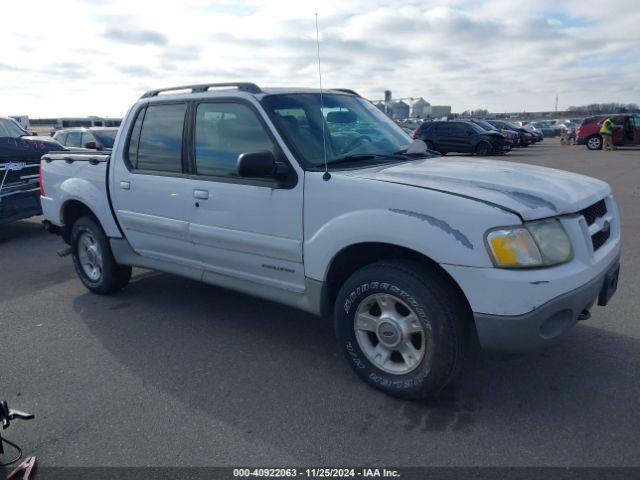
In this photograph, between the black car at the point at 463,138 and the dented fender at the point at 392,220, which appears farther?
the black car at the point at 463,138

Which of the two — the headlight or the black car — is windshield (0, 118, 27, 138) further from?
the black car

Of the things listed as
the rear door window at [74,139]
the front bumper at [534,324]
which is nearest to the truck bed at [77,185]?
the front bumper at [534,324]

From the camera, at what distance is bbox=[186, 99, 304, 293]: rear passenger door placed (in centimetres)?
360

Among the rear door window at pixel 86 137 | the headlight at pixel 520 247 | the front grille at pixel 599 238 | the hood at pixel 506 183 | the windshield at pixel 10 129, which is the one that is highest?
the windshield at pixel 10 129

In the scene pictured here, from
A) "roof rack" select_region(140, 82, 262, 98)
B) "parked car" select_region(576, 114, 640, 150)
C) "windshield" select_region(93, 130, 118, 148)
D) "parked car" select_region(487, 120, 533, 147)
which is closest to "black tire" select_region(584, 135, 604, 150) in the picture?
"parked car" select_region(576, 114, 640, 150)

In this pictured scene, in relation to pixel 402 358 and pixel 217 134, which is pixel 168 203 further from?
pixel 402 358

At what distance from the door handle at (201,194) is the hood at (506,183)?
1.20m

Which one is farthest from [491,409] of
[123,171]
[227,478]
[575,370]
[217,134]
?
[123,171]

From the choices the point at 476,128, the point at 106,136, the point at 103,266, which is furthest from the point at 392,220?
the point at 476,128

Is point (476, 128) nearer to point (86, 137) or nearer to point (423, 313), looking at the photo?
point (86, 137)

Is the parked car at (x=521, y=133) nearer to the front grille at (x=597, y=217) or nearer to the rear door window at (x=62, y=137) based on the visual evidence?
the rear door window at (x=62, y=137)

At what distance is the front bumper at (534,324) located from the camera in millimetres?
2745

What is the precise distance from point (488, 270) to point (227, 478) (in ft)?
5.40

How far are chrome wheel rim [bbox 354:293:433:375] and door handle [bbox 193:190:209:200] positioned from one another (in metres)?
1.50
